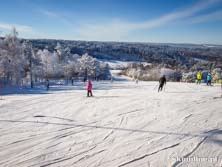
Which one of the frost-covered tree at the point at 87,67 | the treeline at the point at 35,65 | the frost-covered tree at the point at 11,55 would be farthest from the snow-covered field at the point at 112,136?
the frost-covered tree at the point at 87,67

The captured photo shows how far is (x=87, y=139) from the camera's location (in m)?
6.73

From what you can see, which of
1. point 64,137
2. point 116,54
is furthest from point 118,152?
point 116,54

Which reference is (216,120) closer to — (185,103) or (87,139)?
(185,103)

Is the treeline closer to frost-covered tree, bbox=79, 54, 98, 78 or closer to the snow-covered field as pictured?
frost-covered tree, bbox=79, 54, 98, 78

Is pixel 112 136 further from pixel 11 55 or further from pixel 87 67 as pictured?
pixel 87 67

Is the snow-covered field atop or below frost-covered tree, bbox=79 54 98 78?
below

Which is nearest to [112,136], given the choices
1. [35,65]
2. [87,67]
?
[35,65]

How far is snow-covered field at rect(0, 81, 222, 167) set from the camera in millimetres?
5441

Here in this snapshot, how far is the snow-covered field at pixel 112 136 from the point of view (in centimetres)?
544

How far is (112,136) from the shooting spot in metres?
6.96

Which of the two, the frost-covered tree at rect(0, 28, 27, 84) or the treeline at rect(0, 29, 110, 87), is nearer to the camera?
the frost-covered tree at rect(0, 28, 27, 84)

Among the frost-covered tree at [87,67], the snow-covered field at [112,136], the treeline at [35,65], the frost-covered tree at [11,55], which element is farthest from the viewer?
the frost-covered tree at [87,67]

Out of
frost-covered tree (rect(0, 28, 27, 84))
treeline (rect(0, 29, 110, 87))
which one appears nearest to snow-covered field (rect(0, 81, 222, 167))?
treeline (rect(0, 29, 110, 87))

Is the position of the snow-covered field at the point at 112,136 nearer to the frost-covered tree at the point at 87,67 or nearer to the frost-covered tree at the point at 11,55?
the frost-covered tree at the point at 11,55
